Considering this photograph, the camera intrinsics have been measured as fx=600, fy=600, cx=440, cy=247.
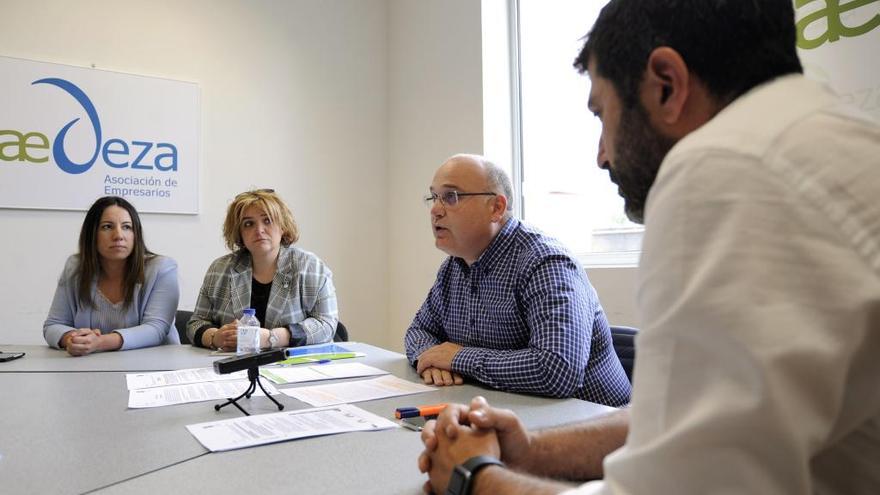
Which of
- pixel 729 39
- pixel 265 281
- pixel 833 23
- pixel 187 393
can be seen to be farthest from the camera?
pixel 265 281

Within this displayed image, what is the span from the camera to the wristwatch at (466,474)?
2.62 feet

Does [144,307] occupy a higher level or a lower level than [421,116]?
lower

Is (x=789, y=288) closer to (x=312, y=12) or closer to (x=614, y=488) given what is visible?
(x=614, y=488)

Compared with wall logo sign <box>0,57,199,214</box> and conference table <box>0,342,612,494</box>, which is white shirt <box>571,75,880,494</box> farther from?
wall logo sign <box>0,57,199,214</box>

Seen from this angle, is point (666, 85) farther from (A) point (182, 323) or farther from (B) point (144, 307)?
(A) point (182, 323)

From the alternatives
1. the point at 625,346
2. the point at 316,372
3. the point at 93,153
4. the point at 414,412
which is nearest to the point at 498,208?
the point at 625,346

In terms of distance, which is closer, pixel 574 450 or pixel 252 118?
pixel 574 450

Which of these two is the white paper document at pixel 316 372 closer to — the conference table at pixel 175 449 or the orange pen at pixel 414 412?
the conference table at pixel 175 449

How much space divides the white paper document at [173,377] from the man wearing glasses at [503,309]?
579mm

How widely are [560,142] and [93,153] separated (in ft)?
9.00

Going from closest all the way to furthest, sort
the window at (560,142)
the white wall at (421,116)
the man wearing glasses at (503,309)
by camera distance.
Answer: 1. the man wearing glasses at (503,309)
2. the window at (560,142)
3. the white wall at (421,116)

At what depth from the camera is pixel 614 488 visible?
0.55 meters

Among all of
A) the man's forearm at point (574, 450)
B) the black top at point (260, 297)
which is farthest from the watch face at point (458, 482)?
the black top at point (260, 297)

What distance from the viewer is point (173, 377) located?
177 cm
